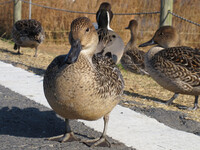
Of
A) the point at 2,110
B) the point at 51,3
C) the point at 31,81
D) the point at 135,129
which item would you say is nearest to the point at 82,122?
the point at 135,129

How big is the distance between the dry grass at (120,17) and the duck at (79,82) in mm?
8134

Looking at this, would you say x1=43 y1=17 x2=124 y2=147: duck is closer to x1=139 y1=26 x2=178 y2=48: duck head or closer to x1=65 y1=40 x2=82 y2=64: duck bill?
x1=65 y1=40 x2=82 y2=64: duck bill

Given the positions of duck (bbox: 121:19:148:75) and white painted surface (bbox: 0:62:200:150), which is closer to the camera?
white painted surface (bbox: 0:62:200:150)

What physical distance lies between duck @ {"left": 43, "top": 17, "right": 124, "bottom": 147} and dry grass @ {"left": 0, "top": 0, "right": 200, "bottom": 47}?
26.7ft

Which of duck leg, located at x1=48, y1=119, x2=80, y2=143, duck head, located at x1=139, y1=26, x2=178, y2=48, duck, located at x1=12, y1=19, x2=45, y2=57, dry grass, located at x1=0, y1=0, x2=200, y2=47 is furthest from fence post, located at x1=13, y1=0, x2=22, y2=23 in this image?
duck leg, located at x1=48, y1=119, x2=80, y2=143

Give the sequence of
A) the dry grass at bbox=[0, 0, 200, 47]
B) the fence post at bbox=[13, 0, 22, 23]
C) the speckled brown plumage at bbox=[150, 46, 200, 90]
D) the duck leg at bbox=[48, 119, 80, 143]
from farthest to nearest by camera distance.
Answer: the fence post at bbox=[13, 0, 22, 23], the dry grass at bbox=[0, 0, 200, 47], the speckled brown plumage at bbox=[150, 46, 200, 90], the duck leg at bbox=[48, 119, 80, 143]

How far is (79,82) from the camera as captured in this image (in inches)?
125

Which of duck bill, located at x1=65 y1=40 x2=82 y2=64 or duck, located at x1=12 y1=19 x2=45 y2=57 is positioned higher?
duck bill, located at x1=65 y1=40 x2=82 y2=64

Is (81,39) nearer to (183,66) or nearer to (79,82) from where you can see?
(79,82)

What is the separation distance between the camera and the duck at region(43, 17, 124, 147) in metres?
3.19

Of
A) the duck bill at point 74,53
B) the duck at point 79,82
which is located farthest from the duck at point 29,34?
the duck bill at point 74,53

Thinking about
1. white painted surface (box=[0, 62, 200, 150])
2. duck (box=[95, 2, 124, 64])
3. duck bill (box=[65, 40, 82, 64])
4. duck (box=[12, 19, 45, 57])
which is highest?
duck bill (box=[65, 40, 82, 64])

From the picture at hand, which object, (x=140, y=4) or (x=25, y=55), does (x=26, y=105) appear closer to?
(x=25, y=55)

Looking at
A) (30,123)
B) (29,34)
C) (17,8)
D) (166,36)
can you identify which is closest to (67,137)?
(30,123)
